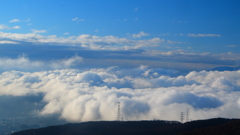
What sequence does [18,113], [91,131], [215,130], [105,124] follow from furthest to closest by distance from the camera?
[18,113], [105,124], [91,131], [215,130]

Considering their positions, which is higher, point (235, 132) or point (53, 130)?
point (235, 132)

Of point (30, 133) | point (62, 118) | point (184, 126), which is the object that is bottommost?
point (62, 118)

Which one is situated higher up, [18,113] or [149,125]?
[149,125]

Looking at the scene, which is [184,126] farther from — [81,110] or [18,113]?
[18,113]

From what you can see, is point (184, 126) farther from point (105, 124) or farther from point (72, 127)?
point (72, 127)

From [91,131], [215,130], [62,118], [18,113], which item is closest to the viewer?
[215,130]

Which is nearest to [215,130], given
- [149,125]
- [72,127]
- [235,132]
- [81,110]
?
[235,132]

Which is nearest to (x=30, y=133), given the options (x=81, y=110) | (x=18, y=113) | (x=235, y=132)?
(x=235, y=132)

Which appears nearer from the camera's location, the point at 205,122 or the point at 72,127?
the point at 205,122

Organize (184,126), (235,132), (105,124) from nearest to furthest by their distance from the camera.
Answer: (235,132) < (184,126) < (105,124)
